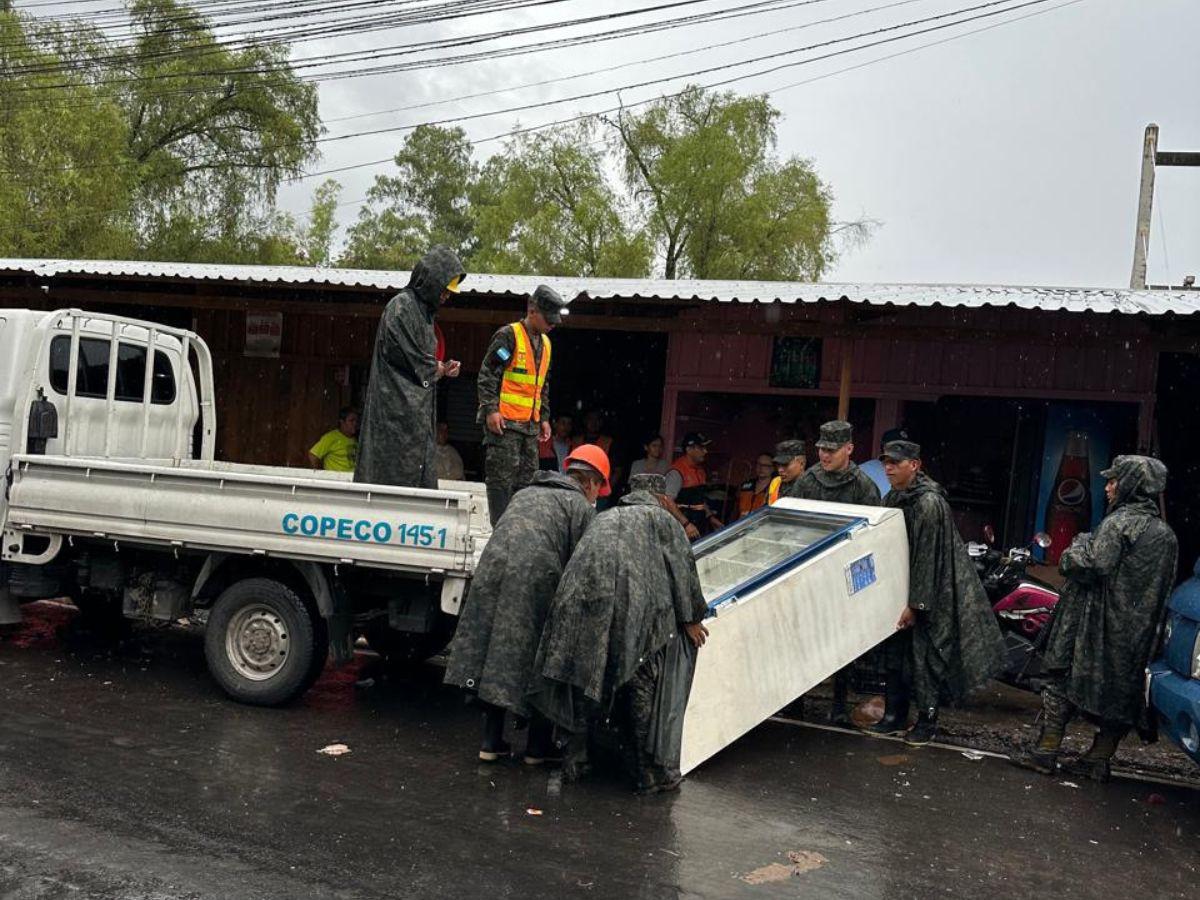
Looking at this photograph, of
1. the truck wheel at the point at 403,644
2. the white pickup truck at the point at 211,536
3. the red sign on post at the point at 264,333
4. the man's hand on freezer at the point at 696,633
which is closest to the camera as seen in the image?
the man's hand on freezer at the point at 696,633

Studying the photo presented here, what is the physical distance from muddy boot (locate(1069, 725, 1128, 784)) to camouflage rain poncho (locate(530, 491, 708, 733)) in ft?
8.54

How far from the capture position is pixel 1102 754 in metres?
6.42

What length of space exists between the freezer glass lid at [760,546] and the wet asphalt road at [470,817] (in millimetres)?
1025

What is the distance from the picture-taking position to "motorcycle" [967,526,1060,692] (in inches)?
291

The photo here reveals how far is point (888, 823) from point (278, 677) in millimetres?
3487

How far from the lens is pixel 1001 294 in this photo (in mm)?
9148

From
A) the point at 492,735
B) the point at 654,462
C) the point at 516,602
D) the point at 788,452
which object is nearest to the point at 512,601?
the point at 516,602

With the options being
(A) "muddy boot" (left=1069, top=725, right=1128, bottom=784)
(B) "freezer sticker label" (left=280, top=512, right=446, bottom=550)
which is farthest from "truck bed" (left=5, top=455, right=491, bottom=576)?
(A) "muddy boot" (left=1069, top=725, right=1128, bottom=784)

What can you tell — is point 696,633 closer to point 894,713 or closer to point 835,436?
point 894,713

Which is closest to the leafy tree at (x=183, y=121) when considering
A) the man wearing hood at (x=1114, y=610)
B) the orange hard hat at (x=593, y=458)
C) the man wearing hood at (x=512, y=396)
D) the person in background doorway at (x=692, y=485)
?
the person in background doorway at (x=692, y=485)

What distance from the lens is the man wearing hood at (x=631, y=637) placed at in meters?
5.32

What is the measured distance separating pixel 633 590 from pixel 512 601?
0.62 m

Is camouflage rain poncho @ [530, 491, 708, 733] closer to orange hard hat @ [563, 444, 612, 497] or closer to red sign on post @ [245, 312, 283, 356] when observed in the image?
orange hard hat @ [563, 444, 612, 497]

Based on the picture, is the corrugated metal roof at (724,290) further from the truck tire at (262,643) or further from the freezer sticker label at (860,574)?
the truck tire at (262,643)
